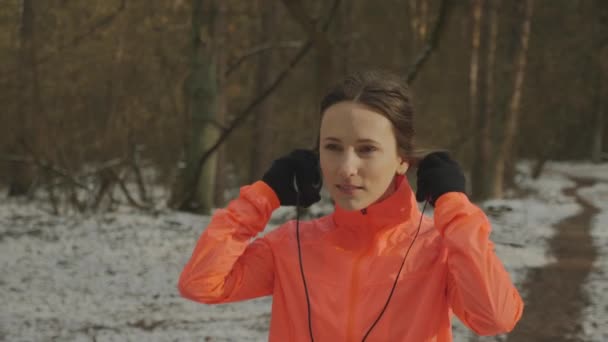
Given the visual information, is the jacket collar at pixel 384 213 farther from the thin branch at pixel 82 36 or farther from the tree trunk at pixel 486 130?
the tree trunk at pixel 486 130

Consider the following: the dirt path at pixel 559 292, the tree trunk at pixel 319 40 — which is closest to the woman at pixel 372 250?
the dirt path at pixel 559 292

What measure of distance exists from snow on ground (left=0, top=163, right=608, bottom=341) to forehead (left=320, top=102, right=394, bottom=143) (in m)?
4.50

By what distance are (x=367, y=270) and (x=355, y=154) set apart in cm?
32

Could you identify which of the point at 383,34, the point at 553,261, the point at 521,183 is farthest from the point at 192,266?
the point at 521,183

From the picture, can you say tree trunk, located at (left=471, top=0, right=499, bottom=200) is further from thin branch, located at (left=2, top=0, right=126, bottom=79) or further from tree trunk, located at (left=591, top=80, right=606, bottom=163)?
tree trunk, located at (left=591, top=80, right=606, bottom=163)

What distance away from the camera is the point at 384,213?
213cm

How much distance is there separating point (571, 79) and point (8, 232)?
22.5 metres

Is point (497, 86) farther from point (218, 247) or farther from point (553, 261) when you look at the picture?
point (218, 247)

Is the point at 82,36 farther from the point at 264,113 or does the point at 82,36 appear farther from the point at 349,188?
the point at 349,188

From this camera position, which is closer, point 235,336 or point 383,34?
point 235,336

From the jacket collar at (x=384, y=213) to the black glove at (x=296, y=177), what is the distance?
12 cm

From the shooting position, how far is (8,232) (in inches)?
426

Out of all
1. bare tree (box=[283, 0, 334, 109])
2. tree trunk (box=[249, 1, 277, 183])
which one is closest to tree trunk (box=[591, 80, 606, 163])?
tree trunk (box=[249, 1, 277, 183])

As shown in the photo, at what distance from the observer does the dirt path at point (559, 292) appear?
21.4 feet
